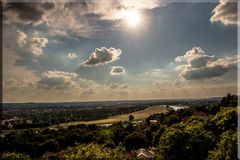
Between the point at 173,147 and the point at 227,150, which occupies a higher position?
the point at 227,150

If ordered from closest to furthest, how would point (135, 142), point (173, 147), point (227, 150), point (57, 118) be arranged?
point (227, 150), point (173, 147), point (135, 142), point (57, 118)

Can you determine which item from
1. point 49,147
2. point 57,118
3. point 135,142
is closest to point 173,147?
point 135,142

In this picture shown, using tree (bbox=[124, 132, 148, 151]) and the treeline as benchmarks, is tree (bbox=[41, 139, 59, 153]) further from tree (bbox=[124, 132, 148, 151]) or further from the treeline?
the treeline

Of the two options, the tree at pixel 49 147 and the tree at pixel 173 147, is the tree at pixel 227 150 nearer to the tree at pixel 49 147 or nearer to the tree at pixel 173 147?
the tree at pixel 173 147

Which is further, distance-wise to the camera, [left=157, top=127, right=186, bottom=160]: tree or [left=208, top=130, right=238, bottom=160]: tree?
[left=157, top=127, right=186, bottom=160]: tree

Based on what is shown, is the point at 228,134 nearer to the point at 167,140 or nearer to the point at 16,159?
the point at 167,140

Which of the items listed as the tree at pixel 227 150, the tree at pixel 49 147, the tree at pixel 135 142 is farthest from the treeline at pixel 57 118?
the tree at pixel 227 150

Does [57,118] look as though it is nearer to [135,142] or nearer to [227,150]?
[135,142]

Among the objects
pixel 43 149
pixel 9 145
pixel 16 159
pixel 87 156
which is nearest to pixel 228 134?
pixel 87 156

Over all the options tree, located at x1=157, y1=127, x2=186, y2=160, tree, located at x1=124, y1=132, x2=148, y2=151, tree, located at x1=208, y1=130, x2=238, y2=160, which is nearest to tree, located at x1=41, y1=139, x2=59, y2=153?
tree, located at x1=124, y1=132, x2=148, y2=151

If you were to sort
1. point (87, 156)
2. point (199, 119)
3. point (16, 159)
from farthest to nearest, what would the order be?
point (199, 119), point (16, 159), point (87, 156)

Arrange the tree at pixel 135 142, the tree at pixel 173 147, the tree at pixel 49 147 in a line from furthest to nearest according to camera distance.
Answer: the tree at pixel 49 147, the tree at pixel 135 142, the tree at pixel 173 147
